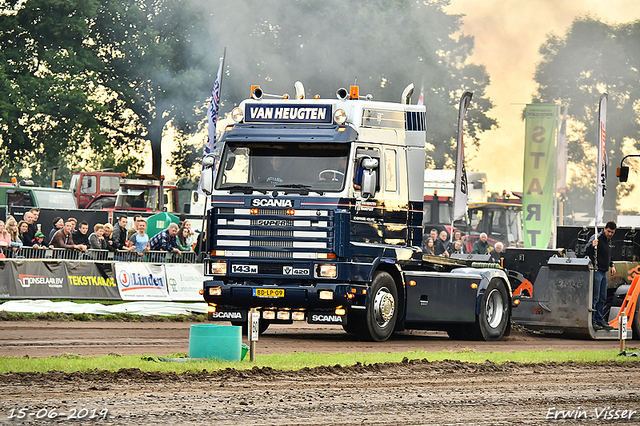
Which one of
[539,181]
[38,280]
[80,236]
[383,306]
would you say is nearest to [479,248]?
[539,181]

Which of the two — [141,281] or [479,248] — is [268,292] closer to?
[141,281]

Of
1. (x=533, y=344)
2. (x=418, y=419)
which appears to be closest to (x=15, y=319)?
(x=533, y=344)

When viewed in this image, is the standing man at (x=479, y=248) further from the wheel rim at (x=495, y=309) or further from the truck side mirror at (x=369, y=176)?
the truck side mirror at (x=369, y=176)

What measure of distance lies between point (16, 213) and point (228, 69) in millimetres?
11613

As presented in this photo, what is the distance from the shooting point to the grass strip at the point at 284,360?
1204 cm

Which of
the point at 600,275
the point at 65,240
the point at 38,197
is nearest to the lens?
the point at 600,275

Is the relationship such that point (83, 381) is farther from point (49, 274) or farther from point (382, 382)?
point (49, 274)

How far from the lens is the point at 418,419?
30.9 feet

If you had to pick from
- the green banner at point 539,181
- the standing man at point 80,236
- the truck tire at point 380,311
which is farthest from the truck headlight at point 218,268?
the green banner at point 539,181

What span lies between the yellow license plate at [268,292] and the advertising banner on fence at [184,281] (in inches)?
323

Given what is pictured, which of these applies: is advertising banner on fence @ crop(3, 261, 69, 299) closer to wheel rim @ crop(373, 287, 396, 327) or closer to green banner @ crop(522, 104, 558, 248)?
wheel rim @ crop(373, 287, 396, 327)

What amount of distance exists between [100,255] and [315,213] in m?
9.10

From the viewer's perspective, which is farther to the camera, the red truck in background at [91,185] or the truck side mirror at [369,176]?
the red truck in background at [91,185]

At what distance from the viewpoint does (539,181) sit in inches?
1050
